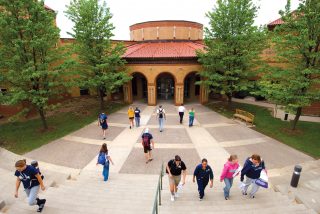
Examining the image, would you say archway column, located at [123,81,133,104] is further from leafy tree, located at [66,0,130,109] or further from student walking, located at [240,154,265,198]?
student walking, located at [240,154,265,198]

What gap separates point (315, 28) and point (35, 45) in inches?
639

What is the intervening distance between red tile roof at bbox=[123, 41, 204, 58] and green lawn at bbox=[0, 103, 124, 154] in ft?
23.9

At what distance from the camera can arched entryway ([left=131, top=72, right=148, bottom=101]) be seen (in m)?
25.4

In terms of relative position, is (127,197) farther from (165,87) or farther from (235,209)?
(165,87)

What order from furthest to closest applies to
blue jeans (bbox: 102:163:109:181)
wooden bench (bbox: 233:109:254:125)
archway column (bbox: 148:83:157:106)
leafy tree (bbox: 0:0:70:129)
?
archway column (bbox: 148:83:157:106), wooden bench (bbox: 233:109:254:125), leafy tree (bbox: 0:0:70:129), blue jeans (bbox: 102:163:109:181)

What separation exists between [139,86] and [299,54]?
17.3m

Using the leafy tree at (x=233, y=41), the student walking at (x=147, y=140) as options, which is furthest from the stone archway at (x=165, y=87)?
the student walking at (x=147, y=140)

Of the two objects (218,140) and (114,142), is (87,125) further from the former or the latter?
(218,140)

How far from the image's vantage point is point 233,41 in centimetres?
1672

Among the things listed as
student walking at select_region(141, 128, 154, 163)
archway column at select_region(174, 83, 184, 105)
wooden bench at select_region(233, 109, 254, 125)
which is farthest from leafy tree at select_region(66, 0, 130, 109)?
wooden bench at select_region(233, 109, 254, 125)

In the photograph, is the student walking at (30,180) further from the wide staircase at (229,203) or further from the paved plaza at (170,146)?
the paved plaza at (170,146)

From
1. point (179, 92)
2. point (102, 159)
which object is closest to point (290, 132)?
point (179, 92)

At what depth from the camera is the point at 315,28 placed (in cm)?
1162

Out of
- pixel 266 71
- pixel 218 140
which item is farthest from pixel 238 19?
pixel 218 140
